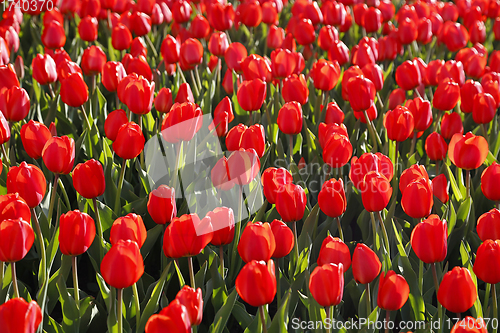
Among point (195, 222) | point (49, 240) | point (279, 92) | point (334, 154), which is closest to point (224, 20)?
point (279, 92)

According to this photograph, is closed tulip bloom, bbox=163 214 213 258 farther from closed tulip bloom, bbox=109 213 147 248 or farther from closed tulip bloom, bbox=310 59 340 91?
closed tulip bloom, bbox=310 59 340 91

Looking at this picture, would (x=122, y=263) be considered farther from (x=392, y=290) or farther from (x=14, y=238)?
(x=392, y=290)

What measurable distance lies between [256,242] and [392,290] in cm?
34

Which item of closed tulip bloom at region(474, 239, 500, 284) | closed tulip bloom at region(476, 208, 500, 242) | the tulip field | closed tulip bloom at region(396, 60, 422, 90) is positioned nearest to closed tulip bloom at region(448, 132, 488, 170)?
the tulip field

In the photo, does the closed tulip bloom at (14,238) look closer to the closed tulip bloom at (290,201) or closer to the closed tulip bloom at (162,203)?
the closed tulip bloom at (162,203)

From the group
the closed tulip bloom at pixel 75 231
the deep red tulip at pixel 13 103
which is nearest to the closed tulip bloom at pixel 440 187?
the closed tulip bloom at pixel 75 231

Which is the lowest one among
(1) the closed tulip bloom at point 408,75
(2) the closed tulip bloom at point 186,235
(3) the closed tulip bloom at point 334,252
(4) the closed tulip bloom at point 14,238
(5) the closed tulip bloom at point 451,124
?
(5) the closed tulip bloom at point 451,124

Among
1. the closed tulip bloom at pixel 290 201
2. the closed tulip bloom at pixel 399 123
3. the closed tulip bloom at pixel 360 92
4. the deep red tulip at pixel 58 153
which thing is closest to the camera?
the closed tulip bloom at pixel 290 201

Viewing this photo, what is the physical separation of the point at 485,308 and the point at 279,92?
161 centimetres

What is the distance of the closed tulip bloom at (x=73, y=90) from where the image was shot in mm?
2141

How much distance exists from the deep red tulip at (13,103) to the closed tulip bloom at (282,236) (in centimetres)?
121

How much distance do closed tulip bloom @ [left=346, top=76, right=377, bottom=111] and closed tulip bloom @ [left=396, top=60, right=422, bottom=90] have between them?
1.45 ft

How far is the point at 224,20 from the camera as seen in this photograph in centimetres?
333

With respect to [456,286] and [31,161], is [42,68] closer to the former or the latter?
[31,161]
